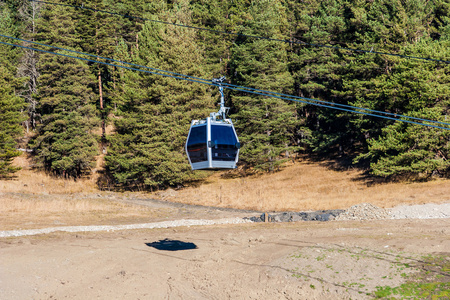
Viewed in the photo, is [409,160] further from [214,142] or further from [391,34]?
[214,142]

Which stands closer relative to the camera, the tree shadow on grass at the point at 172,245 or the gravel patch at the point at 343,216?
the tree shadow on grass at the point at 172,245

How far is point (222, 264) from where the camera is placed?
17.2 meters

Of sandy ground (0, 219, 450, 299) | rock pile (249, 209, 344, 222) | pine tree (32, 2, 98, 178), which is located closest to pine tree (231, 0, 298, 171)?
pine tree (32, 2, 98, 178)

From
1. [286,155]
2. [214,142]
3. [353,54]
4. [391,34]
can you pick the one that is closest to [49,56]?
[286,155]

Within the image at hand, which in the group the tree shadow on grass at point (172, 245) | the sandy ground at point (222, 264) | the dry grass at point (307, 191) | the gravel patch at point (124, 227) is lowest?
the dry grass at point (307, 191)

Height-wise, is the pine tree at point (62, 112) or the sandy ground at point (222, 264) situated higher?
the pine tree at point (62, 112)

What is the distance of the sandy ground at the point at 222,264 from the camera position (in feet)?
47.4

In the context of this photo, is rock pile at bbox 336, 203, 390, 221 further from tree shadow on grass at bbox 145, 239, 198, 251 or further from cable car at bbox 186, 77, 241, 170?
cable car at bbox 186, 77, 241, 170

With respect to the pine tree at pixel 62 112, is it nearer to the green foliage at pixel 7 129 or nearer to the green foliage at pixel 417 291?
the green foliage at pixel 7 129

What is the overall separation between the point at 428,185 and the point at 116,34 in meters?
53.0

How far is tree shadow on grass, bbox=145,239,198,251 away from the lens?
2030cm

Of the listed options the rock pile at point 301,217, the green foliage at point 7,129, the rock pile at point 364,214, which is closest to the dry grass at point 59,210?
the green foliage at point 7,129

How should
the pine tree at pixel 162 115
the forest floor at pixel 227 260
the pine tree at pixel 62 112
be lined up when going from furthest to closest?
the pine tree at pixel 62 112 → the pine tree at pixel 162 115 → the forest floor at pixel 227 260

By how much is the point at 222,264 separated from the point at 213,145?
15.8 feet
